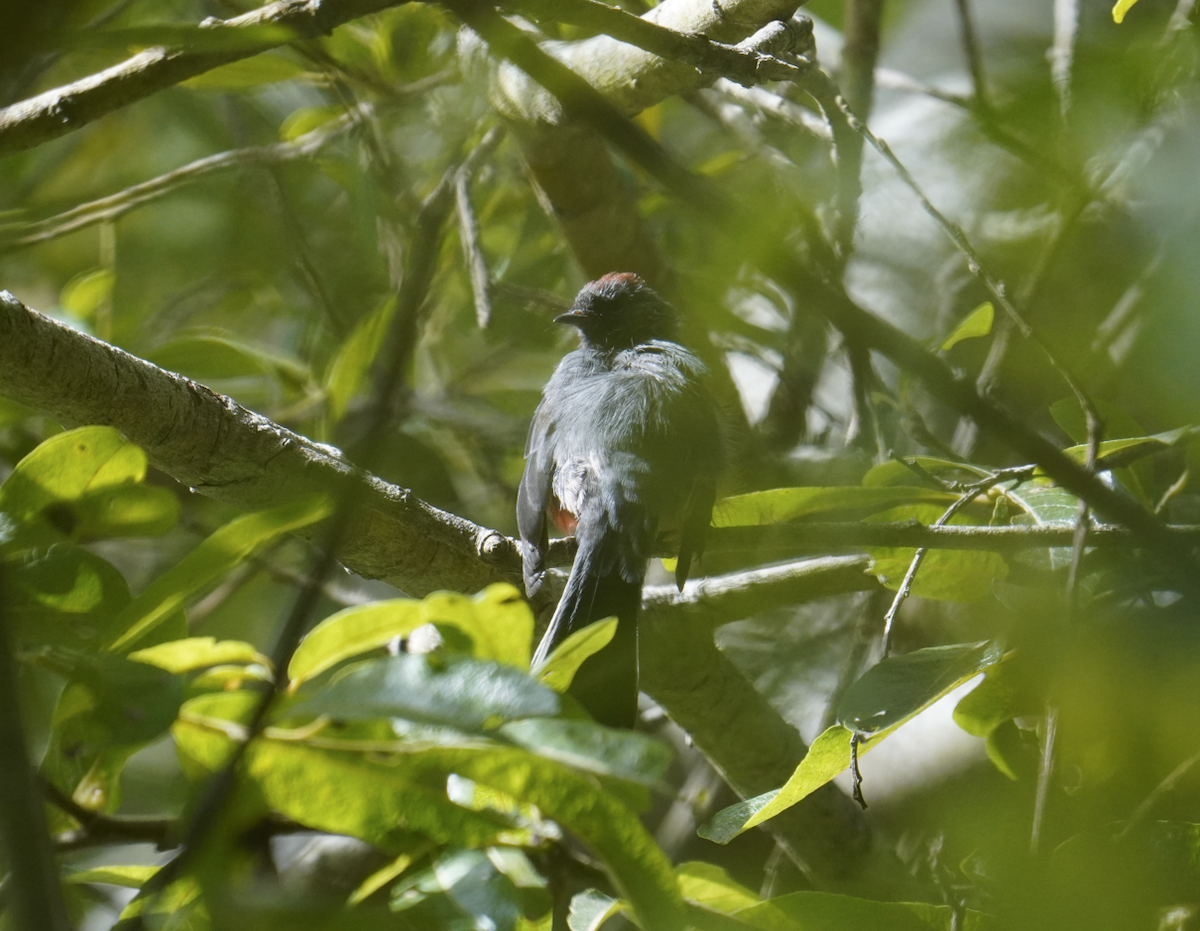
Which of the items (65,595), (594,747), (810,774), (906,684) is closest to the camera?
(594,747)

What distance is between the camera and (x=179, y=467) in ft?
5.82

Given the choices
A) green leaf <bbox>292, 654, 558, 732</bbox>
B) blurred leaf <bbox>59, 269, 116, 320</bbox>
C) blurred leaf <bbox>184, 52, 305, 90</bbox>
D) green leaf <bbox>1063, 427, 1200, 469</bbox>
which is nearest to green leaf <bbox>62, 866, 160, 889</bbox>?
green leaf <bbox>292, 654, 558, 732</bbox>

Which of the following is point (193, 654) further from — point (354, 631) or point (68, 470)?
point (68, 470)

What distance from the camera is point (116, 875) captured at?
1330mm

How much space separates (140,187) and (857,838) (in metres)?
2.69

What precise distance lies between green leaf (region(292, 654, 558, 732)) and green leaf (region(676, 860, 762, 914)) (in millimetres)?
438

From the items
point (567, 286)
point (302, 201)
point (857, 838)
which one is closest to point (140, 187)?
point (302, 201)

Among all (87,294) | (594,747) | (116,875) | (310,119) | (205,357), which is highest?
(310,119)

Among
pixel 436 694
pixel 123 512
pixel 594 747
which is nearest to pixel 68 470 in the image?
pixel 123 512

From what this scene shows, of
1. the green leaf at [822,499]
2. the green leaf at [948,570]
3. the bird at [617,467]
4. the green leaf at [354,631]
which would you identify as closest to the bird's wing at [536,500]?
the bird at [617,467]

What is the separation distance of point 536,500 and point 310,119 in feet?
5.13

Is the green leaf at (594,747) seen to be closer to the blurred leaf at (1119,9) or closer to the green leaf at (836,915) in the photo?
the green leaf at (836,915)

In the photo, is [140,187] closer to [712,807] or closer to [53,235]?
[53,235]

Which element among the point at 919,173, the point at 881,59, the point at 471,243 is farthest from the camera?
the point at 881,59
